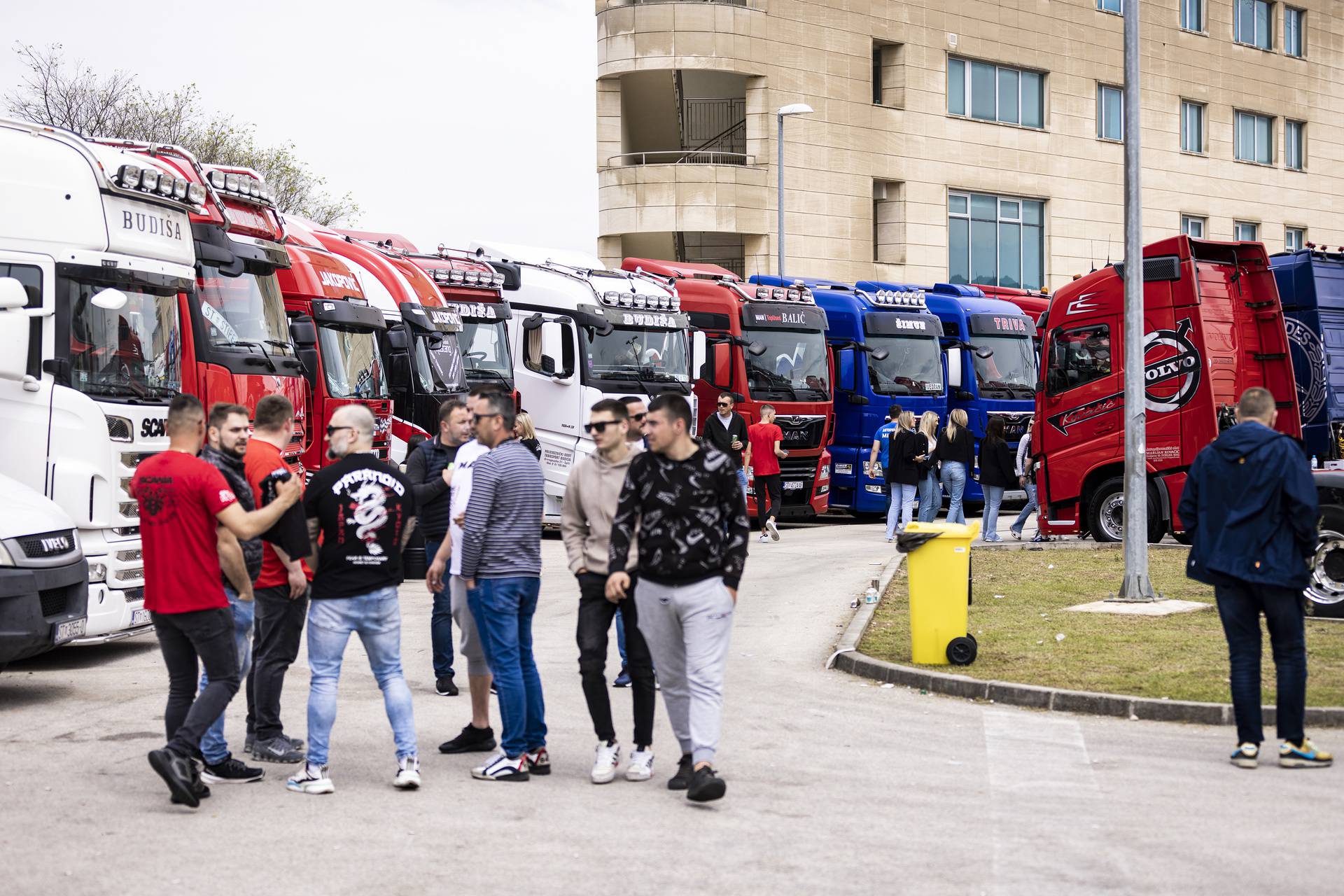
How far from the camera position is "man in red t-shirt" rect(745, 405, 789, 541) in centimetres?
2197

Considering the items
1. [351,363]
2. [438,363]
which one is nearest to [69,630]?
[351,363]

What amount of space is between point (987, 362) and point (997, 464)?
6432 millimetres

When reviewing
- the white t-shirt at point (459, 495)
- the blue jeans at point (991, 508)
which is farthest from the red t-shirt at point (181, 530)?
the blue jeans at point (991, 508)

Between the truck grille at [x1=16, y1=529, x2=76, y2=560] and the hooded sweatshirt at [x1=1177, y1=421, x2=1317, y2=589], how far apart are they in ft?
21.9

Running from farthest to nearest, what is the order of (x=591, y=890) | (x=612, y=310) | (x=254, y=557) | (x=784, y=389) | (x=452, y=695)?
1. (x=784, y=389)
2. (x=612, y=310)
3. (x=452, y=695)
4. (x=254, y=557)
5. (x=591, y=890)

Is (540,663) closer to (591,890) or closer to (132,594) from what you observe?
(132,594)

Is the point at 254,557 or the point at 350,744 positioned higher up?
the point at 254,557

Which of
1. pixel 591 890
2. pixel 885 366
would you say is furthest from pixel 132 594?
pixel 885 366

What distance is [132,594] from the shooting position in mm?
11109

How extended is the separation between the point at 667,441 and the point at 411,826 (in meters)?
2.01

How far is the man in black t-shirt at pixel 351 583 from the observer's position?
7.36 meters

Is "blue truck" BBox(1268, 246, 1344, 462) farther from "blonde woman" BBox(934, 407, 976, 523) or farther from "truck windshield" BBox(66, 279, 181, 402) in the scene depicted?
"truck windshield" BBox(66, 279, 181, 402)

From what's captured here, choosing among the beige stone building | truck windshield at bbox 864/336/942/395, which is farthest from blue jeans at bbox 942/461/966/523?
the beige stone building

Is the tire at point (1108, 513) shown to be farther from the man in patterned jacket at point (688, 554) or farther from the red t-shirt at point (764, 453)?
the man in patterned jacket at point (688, 554)
